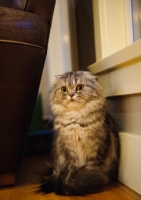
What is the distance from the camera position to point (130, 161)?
41.5 inches

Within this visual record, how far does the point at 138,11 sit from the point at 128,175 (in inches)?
31.6

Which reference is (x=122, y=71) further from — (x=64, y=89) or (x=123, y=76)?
(x=64, y=89)

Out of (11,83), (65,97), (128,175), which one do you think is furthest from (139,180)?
(11,83)

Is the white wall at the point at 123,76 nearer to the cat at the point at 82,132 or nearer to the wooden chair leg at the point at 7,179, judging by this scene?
the cat at the point at 82,132

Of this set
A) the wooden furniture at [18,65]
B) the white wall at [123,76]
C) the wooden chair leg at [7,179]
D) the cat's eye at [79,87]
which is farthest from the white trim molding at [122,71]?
the wooden chair leg at [7,179]

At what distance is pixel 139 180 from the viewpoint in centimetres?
98

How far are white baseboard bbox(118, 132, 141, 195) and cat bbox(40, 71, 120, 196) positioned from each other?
4 cm

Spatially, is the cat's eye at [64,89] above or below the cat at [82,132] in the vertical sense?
above

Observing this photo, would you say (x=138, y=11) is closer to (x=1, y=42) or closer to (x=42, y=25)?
→ (x=42, y=25)

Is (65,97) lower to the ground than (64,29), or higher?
lower

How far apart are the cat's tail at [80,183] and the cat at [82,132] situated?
0.03 m

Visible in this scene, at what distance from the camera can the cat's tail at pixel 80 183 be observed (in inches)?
38.5

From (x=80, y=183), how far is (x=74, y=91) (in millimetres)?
391

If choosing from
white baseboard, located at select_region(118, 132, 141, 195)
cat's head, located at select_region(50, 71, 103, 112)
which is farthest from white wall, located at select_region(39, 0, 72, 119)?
white baseboard, located at select_region(118, 132, 141, 195)
